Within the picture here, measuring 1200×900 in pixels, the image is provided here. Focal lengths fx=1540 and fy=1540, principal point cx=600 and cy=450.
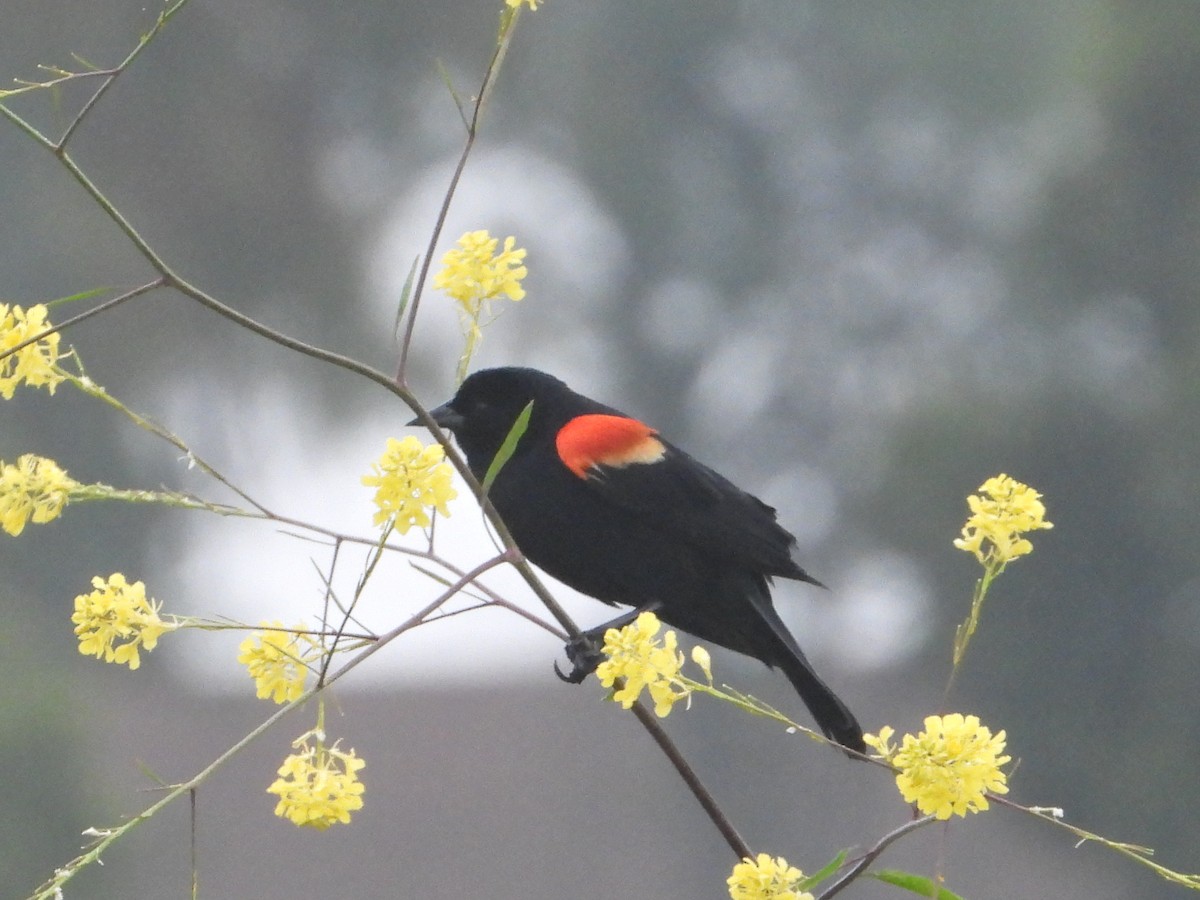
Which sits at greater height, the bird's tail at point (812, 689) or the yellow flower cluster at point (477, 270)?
the bird's tail at point (812, 689)

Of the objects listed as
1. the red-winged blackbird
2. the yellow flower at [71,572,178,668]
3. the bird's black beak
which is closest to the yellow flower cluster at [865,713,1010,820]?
the yellow flower at [71,572,178,668]

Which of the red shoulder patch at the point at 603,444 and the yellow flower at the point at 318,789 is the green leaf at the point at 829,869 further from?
the red shoulder patch at the point at 603,444

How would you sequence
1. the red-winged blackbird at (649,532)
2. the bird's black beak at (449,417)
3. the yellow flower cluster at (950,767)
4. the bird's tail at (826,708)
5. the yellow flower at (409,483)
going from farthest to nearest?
the bird's black beak at (449,417)
the red-winged blackbird at (649,532)
the bird's tail at (826,708)
the yellow flower at (409,483)
the yellow flower cluster at (950,767)

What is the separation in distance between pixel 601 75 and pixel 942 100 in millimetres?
2466

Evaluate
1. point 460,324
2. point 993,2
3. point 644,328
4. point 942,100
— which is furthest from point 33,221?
point 460,324

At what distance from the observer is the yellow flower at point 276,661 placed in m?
0.68

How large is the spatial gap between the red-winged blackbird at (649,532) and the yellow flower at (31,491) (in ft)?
2.34

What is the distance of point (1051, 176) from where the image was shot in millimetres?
9641

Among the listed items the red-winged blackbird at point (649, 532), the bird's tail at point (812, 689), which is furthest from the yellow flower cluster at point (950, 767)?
the red-winged blackbird at point (649, 532)

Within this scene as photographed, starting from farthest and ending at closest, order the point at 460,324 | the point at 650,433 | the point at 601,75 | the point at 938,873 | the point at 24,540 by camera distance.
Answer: the point at 601,75 < the point at 24,540 < the point at 650,433 < the point at 460,324 < the point at 938,873

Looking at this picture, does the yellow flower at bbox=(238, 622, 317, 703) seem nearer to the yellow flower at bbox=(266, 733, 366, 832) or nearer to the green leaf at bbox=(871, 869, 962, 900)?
the yellow flower at bbox=(266, 733, 366, 832)

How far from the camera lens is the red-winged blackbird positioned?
1362 millimetres

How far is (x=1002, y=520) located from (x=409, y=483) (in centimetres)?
26

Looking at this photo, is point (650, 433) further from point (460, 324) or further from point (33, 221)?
point (33, 221)
